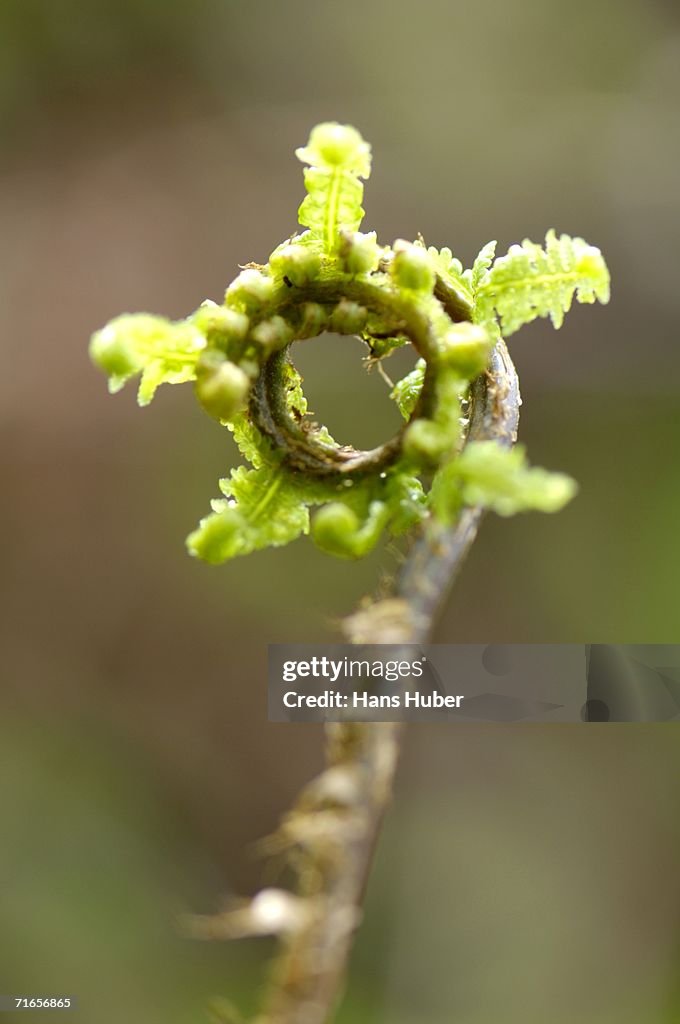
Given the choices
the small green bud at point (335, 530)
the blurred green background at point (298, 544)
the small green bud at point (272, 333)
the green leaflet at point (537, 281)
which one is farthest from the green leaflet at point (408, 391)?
the blurred green background at point (298, 544)

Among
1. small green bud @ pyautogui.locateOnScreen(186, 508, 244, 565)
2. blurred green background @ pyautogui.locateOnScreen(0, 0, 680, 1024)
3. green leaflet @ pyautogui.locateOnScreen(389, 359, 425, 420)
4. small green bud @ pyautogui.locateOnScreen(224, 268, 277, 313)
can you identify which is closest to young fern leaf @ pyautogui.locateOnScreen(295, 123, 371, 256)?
small green bud @ pyautogui.locateOnScreen(224, 268, 277, 313)

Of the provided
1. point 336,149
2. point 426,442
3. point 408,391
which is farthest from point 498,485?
point 336,149

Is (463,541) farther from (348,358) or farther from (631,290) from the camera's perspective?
(631,290)

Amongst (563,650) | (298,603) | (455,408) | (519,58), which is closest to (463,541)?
(455,408)

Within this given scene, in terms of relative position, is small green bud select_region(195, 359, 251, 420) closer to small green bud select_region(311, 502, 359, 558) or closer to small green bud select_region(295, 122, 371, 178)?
small green bud select_region(311, 502, 359, 558)

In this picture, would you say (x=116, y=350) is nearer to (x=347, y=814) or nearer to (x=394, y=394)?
(x=394, y=394)

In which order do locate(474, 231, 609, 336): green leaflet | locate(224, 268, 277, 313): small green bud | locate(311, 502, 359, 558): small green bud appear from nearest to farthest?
locate(311, 502, 359, 558): small green bud < locate(224, 268, 277, 313): small green bud < locate(474, 231, 609, 336): green leaflet

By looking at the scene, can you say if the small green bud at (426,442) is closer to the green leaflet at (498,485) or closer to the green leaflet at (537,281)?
the green leaflet at (498,485)

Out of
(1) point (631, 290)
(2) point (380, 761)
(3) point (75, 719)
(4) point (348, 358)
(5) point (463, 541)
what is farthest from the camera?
(1) point (631, 290)
